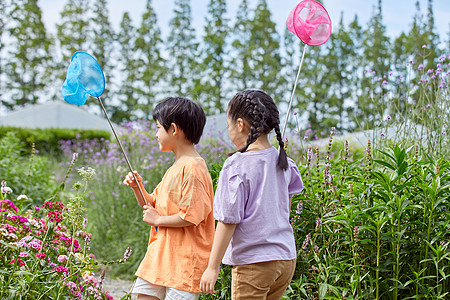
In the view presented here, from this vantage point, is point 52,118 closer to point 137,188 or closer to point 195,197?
point 137,188

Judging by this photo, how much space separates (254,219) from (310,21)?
3.75 ft

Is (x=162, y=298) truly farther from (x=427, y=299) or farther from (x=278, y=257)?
(x=427, y=299)

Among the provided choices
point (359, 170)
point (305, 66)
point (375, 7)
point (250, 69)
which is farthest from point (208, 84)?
point (359, 170)

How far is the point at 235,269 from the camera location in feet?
5.84

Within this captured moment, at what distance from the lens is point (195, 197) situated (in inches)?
79.8

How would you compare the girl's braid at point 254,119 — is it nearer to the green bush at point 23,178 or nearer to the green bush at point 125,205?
the green bush at point 125,205

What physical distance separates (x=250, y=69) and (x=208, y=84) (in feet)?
6.18

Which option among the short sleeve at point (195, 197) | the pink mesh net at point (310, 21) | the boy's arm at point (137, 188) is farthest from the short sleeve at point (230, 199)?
the pink mesh net at point (310, 21)

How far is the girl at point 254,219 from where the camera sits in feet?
5.64

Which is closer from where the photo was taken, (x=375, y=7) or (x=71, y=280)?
(x=71, y=280)

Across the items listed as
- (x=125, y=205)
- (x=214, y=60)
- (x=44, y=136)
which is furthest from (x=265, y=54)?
(x=125, y=205)

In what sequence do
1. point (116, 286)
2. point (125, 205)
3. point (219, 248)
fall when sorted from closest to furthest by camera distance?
point (219, 248), point (116, 286), point (125, 205)

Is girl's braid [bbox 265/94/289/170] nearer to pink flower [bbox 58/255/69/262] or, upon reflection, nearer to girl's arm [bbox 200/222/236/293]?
girl's arm [bbox 200/222/236/293]

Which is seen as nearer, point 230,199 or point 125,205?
point 230,199
